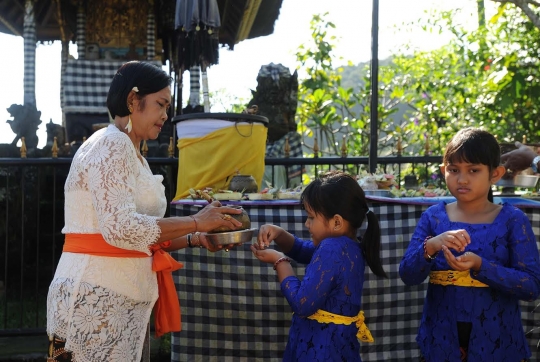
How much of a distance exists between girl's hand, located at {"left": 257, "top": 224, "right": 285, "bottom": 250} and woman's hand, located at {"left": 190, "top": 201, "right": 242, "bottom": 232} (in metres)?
0.15

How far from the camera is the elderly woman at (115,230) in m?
2.22

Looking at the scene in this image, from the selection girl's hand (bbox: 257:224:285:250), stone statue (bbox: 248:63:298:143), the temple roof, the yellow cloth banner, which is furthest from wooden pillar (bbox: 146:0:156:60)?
girl's hand (bbox: 257:224:285:250)

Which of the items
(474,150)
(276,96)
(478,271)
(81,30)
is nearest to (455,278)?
(478,271)

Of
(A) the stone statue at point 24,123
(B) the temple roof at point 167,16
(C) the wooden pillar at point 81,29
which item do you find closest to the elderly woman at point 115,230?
(A) the stone statue at point 24,123

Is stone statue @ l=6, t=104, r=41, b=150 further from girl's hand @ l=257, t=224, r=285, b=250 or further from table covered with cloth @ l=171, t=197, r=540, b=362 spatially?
girl's hand @ l=257, t=224, r=285, b=250

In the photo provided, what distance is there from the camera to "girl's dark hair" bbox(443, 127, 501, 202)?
2.54 meters

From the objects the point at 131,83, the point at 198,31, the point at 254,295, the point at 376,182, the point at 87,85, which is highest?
the point at 198,31

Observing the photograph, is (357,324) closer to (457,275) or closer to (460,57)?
(457,275)

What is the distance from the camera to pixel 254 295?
12.1ft

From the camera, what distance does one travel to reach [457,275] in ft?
8.45

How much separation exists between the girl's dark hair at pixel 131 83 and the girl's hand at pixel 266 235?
27.2 inches

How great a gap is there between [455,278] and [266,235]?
0.75 meters

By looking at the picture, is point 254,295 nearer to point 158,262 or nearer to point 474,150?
point 158,262

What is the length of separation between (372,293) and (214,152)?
1414 millimetres
